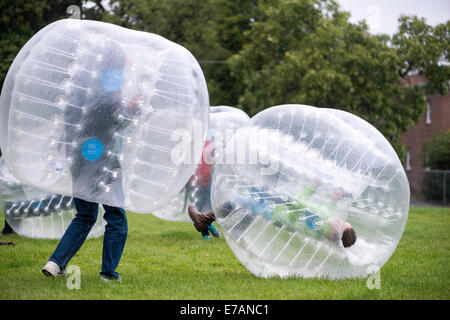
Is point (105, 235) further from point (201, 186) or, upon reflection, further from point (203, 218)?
point (201, 186)

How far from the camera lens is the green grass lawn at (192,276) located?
15.0 feet

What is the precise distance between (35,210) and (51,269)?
10.0 ft

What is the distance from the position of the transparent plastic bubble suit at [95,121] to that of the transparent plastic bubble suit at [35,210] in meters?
2.95

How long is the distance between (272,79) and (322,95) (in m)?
2.33

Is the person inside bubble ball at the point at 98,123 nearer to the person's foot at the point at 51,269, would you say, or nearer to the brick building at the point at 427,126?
the person's foot at the point at 51,269

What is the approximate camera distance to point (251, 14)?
1040 inches

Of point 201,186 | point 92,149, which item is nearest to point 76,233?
point 92,149

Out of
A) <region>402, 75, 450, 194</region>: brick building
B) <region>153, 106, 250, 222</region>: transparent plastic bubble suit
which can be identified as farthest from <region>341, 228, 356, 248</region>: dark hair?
<region>402, 75, 450, 194</region>: brick building

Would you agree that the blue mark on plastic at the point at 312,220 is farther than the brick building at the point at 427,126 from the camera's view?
No

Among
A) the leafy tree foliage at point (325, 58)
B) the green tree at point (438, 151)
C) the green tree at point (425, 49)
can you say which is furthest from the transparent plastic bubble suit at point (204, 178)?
the green tree at point (438, 151)

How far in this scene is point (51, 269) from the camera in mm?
4949

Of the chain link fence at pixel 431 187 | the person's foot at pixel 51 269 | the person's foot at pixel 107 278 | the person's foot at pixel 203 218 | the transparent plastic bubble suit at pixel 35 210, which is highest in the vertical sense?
the person's foot at pixel 203 218

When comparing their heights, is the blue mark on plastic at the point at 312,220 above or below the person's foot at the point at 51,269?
above
